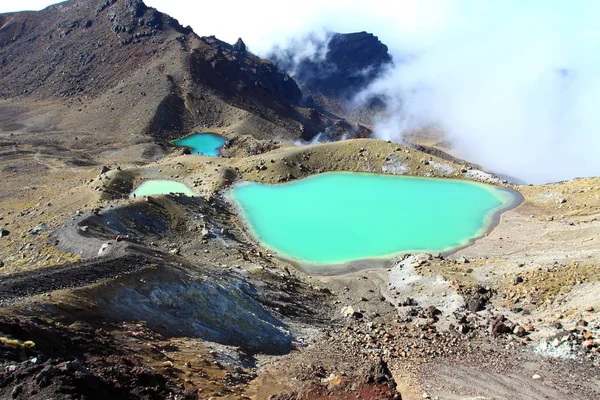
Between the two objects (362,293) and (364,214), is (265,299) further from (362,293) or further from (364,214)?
(364,214)

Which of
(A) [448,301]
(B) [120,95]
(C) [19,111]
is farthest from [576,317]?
(C) [19,111]

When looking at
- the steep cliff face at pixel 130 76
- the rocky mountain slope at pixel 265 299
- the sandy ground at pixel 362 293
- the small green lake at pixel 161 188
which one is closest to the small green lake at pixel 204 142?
the steep cliff face at pixel 130 76

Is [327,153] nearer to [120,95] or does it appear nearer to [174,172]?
[174,172]

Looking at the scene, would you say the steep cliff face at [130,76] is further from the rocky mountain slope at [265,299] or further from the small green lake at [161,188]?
the small green lake at [161,188]

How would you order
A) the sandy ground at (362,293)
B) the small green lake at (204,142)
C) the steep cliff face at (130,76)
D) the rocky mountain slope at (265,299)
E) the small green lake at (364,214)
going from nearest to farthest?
the rocky mountain slope at (265,299) → the sandy ground at (362,293) → the small green lake at (364,214) → the small green lake at (204,142) → the steep cliff face at (130,76)

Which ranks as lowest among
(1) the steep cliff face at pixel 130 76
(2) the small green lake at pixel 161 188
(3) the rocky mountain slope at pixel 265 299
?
(3) the rocky mountain slope at pixel 265 299

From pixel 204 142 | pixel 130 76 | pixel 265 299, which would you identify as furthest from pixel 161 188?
pixel 130 76
